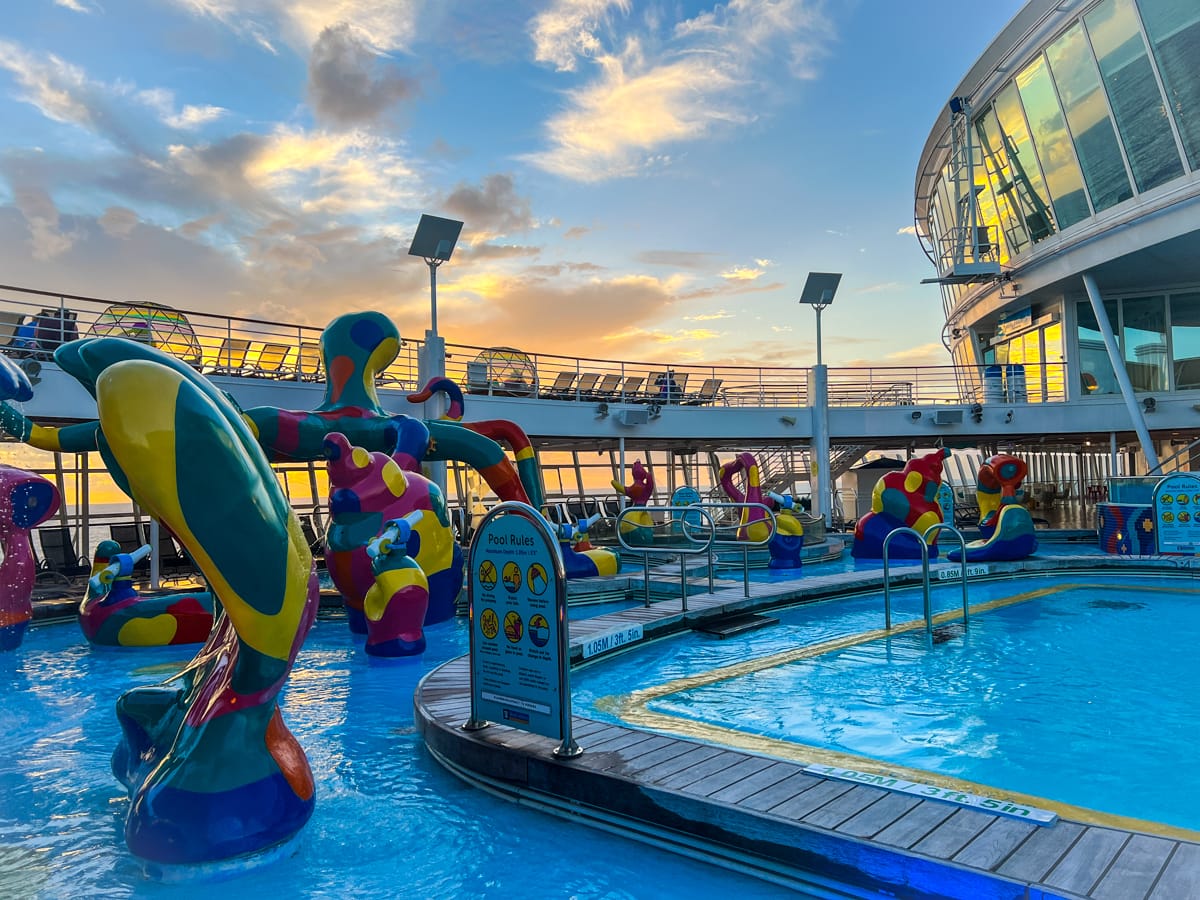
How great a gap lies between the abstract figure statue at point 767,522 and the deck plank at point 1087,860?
9.94 meters

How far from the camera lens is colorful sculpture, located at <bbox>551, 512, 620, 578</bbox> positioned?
10836 mm

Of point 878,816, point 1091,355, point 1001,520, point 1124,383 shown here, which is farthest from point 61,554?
point 1091,355

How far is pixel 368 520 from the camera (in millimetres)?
7578

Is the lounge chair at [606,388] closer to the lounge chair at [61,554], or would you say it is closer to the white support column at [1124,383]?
the lounge chair at [61,554]

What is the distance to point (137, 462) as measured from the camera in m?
2.63

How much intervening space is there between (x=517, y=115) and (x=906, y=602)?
30.1 feet

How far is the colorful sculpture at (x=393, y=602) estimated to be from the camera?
708 cm

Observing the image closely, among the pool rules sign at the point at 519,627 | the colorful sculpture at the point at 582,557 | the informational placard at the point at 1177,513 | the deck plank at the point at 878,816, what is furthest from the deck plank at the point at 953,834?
the informational placard at the point at 1177,513

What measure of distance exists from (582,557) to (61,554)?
8515 mm

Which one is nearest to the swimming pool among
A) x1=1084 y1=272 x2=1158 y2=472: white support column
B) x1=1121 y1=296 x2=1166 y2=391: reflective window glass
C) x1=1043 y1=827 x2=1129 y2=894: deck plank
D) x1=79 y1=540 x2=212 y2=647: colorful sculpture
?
x1=1043 y1=827 x2=1129 y2=894: deck plank

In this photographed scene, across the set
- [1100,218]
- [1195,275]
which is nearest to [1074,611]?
[1100,218]

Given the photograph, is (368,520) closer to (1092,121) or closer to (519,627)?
(519,627)

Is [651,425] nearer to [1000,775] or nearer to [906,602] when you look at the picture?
[906,602]

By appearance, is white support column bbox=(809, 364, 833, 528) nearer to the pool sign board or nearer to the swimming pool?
the swimming pool
